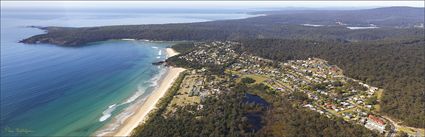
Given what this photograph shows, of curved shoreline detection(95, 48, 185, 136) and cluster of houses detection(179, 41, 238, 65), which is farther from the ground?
cluster of houses detection(179, 41, 238, 65)

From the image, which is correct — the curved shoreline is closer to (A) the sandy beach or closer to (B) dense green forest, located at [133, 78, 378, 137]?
(A) the sandy beach

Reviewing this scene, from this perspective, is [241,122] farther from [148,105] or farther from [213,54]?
[213,54]

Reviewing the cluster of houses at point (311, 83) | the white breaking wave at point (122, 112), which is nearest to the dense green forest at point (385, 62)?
the cluster of houses at point (311, 83)

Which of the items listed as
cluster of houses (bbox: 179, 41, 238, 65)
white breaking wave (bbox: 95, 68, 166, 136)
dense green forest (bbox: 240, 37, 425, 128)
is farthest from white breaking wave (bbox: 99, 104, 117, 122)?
dense green forest (bbox: 240, 37, 425, 128)

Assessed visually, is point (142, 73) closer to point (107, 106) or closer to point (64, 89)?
point (64, 89)

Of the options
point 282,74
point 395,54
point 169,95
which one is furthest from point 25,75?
point 395,54

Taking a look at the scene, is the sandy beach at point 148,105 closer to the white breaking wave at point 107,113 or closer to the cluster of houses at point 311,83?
the white breaking wave at point 107,113

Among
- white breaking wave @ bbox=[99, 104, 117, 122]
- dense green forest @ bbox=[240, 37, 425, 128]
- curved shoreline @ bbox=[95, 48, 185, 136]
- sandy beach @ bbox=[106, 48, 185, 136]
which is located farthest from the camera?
dense green forest @ bbox=[240, 37, 425, 128]
